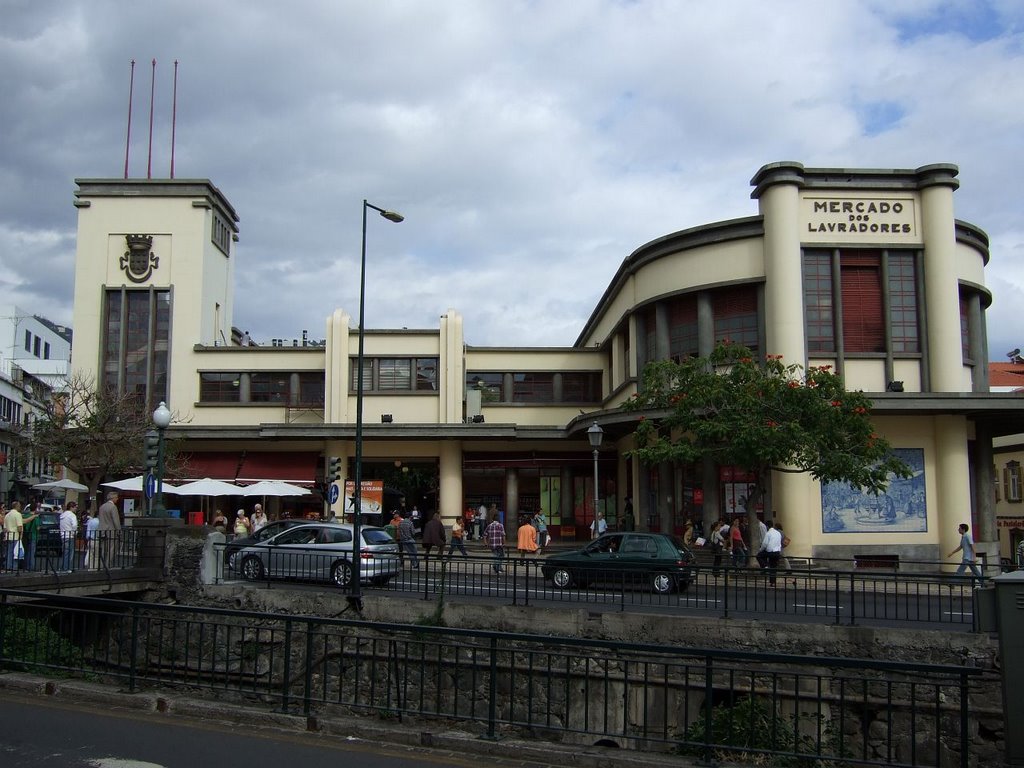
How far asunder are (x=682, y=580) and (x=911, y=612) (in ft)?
14.2

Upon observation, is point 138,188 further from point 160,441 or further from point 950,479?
point 950,479

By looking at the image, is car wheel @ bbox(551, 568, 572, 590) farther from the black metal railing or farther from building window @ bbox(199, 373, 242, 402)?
building window @ bbox(199, 373, 242, 402)

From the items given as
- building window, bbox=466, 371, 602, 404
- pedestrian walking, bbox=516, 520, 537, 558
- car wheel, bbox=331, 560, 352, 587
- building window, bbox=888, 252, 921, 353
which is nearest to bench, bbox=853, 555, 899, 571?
building window, bbox=888, 252, 921, 353

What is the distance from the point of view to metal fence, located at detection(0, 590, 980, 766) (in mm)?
7992

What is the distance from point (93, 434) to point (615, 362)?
1931cm

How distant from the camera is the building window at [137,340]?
38.2 meters

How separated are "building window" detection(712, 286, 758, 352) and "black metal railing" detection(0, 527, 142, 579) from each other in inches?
683

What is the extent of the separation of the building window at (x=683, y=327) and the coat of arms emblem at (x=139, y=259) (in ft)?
73.5

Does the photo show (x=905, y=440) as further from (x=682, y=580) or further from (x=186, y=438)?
(x=186, y=438)

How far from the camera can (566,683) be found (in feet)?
29.7

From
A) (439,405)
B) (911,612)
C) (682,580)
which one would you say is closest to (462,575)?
(682,580)

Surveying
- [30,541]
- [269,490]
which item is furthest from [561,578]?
[269,490]

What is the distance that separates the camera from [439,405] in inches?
1475

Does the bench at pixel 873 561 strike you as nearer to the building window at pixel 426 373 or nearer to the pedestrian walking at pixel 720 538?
the pedestrian walking at pixel 720 538
